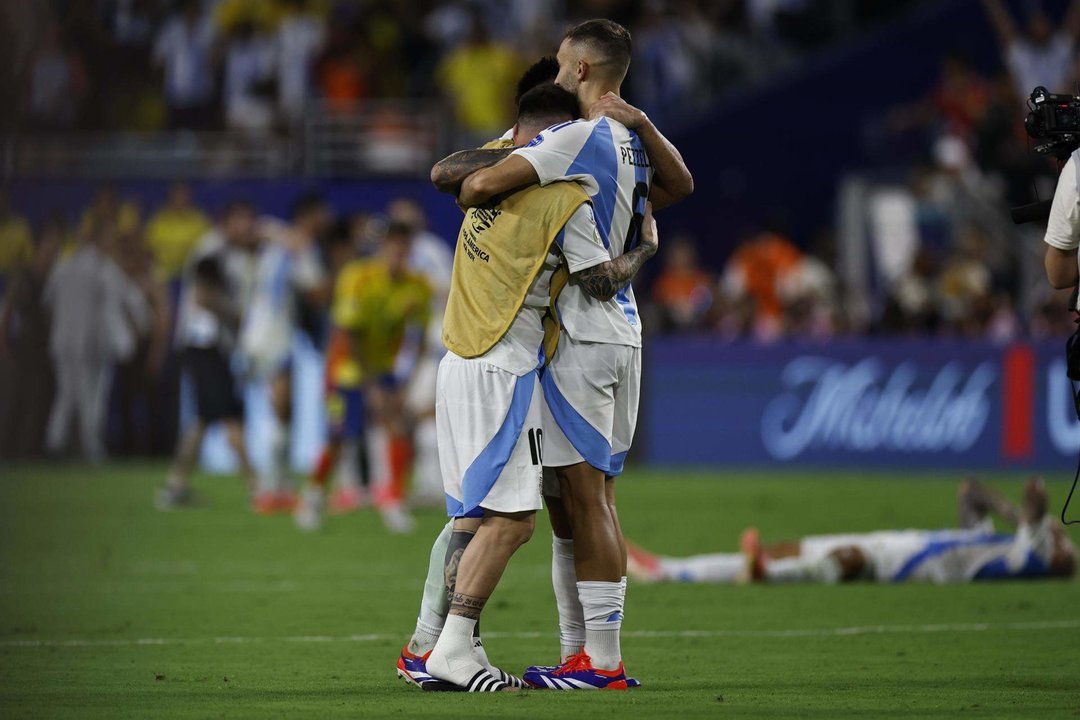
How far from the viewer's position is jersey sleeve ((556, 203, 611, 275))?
7.08 m

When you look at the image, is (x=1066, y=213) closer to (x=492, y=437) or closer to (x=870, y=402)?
(x=492, y=437)

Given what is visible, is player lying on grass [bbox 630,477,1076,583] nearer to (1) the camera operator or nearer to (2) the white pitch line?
(2) the white pitch line

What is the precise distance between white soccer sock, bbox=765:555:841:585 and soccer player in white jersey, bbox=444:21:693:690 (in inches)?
157

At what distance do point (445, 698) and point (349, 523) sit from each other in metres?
9.32

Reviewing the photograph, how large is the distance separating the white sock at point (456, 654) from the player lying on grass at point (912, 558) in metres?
4.16

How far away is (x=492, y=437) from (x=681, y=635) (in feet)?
8.38

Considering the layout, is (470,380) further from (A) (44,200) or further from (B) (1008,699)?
(B) (1008,699)

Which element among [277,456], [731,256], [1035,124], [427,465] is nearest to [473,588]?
[1035,124]

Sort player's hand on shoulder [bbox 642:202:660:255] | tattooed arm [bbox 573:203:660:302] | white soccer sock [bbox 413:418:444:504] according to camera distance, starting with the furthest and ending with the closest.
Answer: white soccer sock [bbox 413:418:444:504]
player's hand on shoulder [bbox 642:202:660:255]
tattooed arm [bbox 573:203:660:302]

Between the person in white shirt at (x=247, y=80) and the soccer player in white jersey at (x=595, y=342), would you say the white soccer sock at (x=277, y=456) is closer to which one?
the person in white shirt at (x=247, y=80)

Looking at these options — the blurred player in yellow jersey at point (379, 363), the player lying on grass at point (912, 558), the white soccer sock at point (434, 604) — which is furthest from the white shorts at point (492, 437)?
the blurred player in yellow jersey at point (379, 363)

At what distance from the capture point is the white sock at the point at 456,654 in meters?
7.03

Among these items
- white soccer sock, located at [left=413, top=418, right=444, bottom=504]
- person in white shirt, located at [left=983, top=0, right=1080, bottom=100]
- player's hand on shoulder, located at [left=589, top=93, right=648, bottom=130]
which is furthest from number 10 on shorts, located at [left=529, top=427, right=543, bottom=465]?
person in white shirt, located at [left=983, top=0, right=1080, bottom=100]

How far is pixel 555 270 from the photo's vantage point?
719 centimetres
